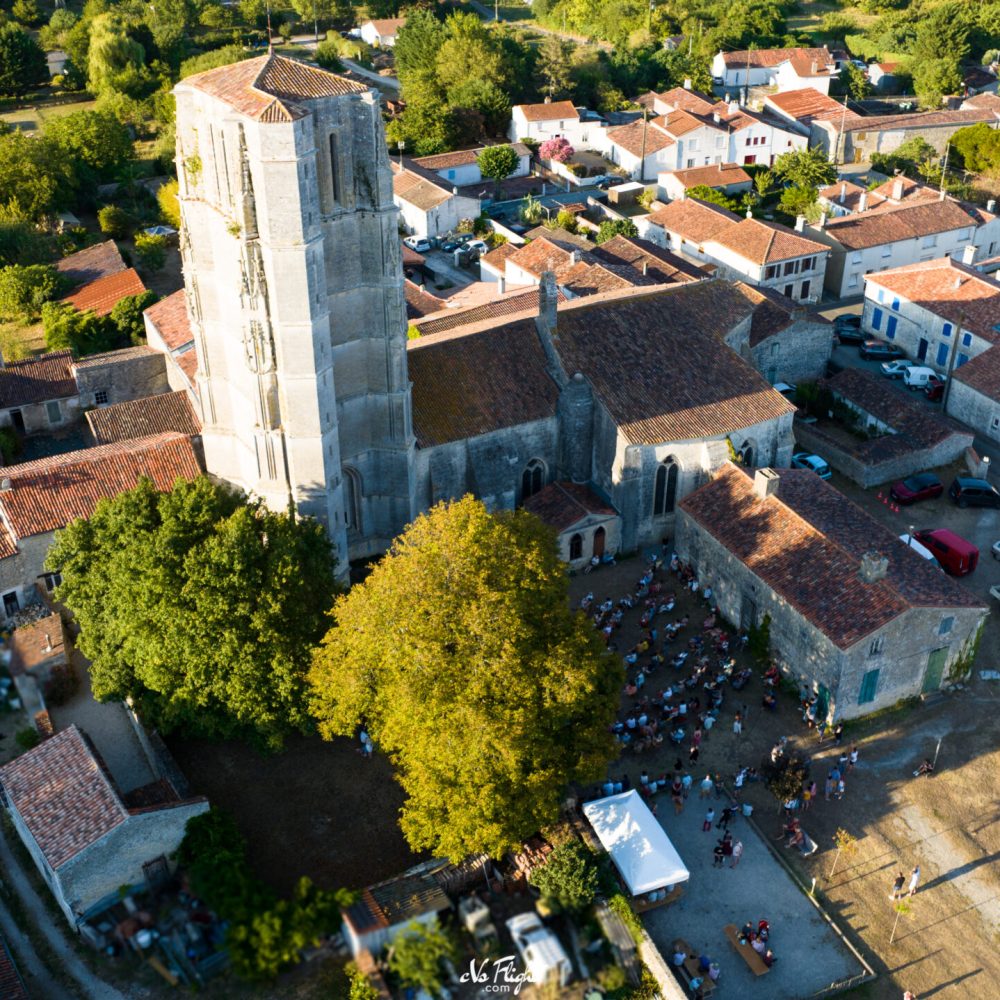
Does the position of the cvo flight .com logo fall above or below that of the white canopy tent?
above

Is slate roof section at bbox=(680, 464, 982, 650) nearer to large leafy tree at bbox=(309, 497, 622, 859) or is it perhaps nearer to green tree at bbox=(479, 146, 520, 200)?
large leafy tree at bbox=(309, 497, 622, 859)

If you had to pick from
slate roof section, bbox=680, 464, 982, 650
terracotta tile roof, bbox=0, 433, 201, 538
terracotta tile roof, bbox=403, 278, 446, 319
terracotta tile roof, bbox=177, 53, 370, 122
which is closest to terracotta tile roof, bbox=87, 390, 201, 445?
terracotta tile roof, bbox=0, 433, 201, 538

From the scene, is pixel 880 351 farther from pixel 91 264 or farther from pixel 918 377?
pixel 91 264

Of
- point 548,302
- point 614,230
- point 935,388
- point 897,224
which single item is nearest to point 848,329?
point 935,388

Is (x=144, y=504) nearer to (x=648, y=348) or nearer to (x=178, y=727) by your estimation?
(x=178, y=727)

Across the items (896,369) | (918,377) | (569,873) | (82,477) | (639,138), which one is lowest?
(896,369)

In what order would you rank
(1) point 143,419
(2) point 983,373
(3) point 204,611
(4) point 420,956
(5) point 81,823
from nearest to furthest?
(4) point 420,956 < (5) point 81,823 < (3) point 204,611 < (1) point 143,419 < (2) point 983,373
